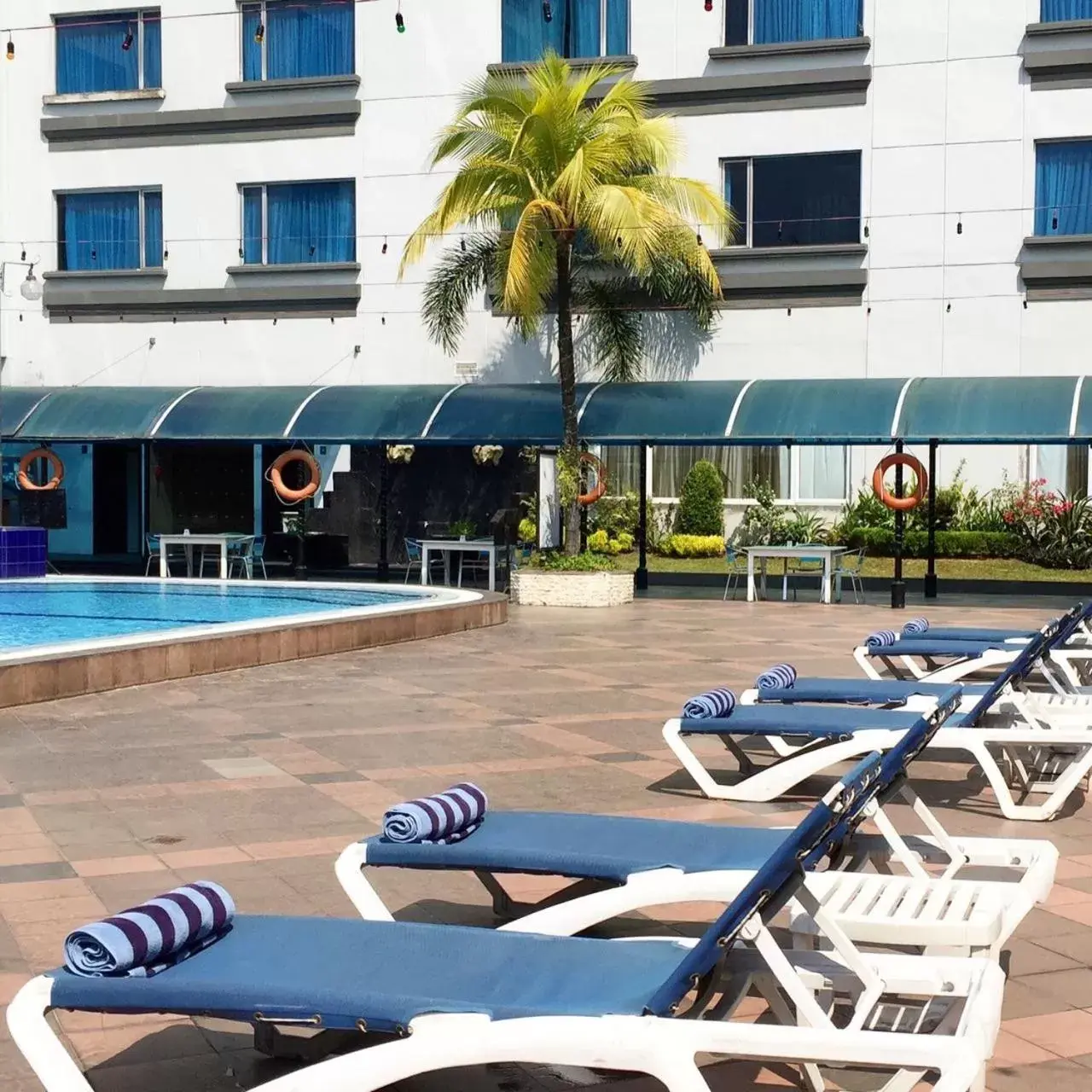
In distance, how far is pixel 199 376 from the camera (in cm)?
2916

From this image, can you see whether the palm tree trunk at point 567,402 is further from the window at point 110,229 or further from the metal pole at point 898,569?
the window at point 110,229

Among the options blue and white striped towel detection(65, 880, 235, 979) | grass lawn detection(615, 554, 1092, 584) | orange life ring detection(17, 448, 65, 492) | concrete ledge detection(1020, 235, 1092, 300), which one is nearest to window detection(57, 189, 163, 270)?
orange life ring detection(17, 448, 65, 492)

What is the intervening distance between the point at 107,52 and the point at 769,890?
28.8m

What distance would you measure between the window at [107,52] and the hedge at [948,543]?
50.1 feet

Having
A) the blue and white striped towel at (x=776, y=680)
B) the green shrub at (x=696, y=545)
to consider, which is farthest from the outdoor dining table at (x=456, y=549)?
the blue and white striped towel at (x=776, y=680)

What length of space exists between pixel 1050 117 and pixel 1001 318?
313 centimetres

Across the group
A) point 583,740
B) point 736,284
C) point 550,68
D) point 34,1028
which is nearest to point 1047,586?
point 736,284

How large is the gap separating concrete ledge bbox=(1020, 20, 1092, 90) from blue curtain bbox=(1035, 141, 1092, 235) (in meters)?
0.93

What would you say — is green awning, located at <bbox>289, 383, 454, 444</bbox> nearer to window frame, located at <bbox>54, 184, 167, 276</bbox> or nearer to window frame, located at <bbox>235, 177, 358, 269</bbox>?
window frame, located at <bbox>235, 177, 358, 269</bbox>

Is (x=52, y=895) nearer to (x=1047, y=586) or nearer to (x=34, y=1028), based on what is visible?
(x=34, y=1028)

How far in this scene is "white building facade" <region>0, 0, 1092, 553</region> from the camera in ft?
81.8

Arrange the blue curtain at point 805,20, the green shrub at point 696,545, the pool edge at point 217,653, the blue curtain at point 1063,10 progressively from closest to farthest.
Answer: the pool edge at point 217,653, the blue curtain at point 1063,10, the blue curtain at point 805,20, the green shrub at point 696,545

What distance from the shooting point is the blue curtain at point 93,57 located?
29.5 meters

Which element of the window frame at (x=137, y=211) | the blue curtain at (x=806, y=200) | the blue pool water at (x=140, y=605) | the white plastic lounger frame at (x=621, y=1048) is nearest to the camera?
the white plastic lounger frame at (x=621, y=1048)
